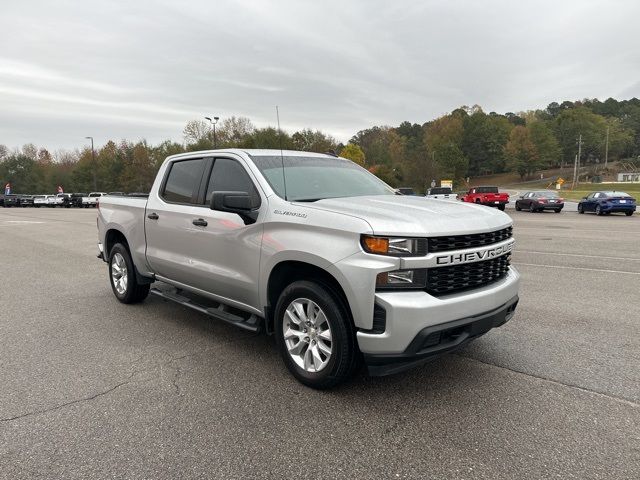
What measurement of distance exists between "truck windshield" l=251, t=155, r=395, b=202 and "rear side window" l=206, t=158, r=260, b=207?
0.17 meters

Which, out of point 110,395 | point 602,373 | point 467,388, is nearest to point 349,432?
point 467,388

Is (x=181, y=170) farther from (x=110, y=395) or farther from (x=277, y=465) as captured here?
(x=277, y=465)

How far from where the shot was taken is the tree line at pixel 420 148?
72.9m

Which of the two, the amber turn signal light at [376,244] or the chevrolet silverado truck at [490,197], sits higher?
the amber turn signal light at [376,244]

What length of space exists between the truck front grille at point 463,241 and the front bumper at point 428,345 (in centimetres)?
51

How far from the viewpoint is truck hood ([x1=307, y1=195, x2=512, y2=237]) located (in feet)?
10.1

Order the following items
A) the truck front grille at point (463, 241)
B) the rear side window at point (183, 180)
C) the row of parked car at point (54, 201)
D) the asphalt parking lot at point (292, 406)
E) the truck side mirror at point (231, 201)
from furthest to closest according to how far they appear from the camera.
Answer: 1. the row of parked car at point (54, 201)
2. the rear side window at point (183, 180)
3. the truck side mirror at point (231, 201)
4. the truck front grille at point (463, 241)
5. the asphalt parking lot at point (292, 406)

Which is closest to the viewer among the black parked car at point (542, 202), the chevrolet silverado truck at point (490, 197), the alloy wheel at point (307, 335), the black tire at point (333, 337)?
the black tire at point (333, 337)

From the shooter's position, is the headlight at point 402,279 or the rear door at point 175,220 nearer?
the headlight at point 402,279

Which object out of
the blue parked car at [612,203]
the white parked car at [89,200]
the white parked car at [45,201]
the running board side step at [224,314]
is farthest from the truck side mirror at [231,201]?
the white parked car at [45,201]

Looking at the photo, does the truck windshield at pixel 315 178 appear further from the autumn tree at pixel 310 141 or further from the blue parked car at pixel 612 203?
the autumn tree at pixel 310 141

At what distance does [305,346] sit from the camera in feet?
11.9

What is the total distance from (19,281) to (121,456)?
21.5 feet

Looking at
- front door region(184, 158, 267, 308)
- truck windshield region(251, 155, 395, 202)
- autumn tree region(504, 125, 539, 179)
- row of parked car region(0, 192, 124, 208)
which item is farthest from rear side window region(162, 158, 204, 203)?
autumn tree region(504, 125, 539, 179)
